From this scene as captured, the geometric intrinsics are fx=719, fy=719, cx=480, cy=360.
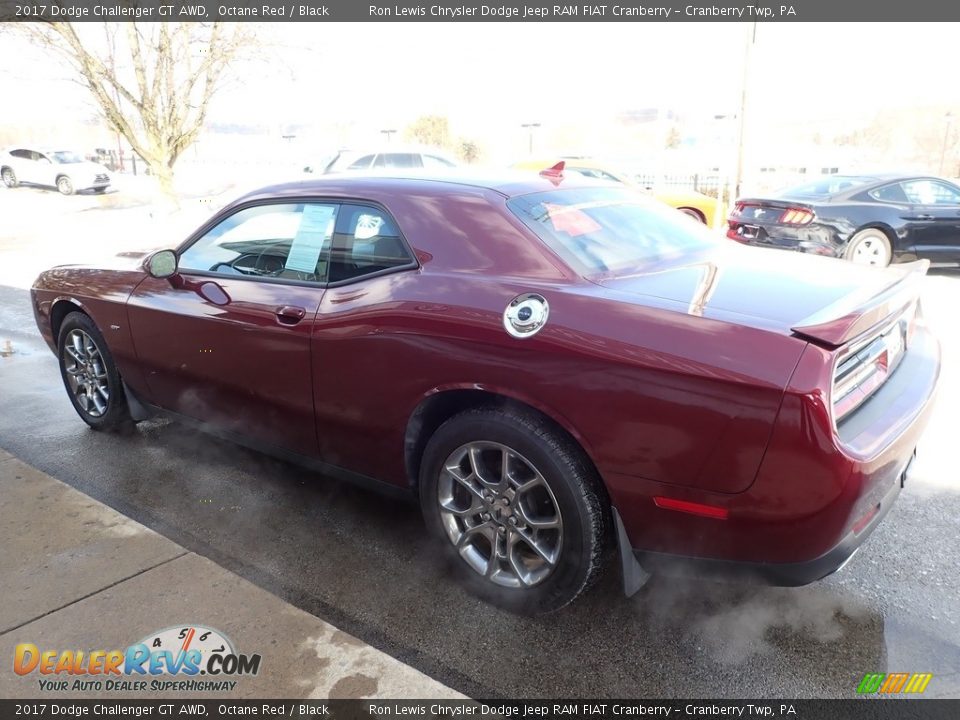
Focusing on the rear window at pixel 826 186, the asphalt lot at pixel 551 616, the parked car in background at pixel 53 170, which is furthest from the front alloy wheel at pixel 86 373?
the parked car in background at pixel 53 170

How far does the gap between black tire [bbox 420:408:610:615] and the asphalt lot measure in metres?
0.13

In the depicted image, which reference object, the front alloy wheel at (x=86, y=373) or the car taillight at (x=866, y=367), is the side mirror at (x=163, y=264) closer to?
the front alloy wheel at (x=86, y=373)

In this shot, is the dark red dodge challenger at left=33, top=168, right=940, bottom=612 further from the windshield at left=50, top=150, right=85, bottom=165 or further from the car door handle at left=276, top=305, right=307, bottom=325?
the windshield at left=50, top=150, right=85, bottom=165

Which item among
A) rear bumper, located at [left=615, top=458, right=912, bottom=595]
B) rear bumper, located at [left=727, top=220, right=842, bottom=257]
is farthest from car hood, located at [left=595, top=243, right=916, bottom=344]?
rear bumper, located at [left=727, top=220, right=842, bottom=257]

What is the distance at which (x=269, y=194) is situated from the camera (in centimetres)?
349

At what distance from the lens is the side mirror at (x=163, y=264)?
3623 millimetres

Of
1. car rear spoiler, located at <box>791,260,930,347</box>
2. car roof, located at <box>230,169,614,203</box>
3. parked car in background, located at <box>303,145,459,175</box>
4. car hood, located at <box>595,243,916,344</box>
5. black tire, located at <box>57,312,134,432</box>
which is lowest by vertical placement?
black tire, located at <box>57,312,134,432</box>

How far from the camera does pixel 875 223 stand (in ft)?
30.5

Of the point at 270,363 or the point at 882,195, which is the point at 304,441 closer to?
the point at 270,363

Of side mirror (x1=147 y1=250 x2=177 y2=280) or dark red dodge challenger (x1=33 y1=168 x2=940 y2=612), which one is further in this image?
side mirror (x1=147 y1=250 x2=177 y2=280)

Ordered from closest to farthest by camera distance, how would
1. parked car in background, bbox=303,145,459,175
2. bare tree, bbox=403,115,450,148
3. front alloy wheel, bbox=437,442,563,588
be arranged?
front alloy wheel, bbox=437,442,563,588, parked car in background, bbox=303,145,459,175, bare tree, bbox=403,115,450,148

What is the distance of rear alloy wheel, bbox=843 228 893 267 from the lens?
933 cm

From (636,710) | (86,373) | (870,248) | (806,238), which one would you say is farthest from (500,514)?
(870,248)

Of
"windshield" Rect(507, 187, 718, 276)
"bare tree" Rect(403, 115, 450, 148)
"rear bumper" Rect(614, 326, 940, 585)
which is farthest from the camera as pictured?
"bare tree" Rect(403, 115, 450, 148)
